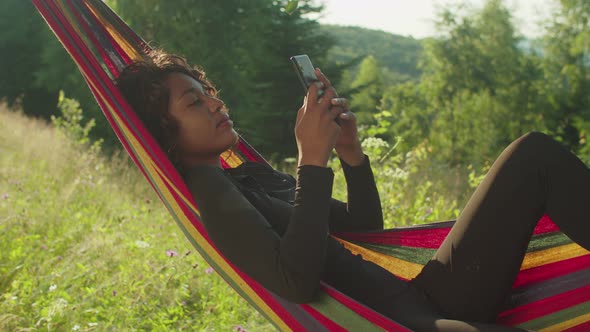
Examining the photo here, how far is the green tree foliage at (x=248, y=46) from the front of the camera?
42.9ft

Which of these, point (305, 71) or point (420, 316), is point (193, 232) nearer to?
point (305, 71)

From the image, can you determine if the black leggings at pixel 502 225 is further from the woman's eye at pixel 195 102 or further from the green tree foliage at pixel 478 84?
the green tree foliage at pixel 478 84

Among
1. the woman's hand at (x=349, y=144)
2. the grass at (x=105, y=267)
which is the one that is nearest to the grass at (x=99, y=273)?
the grass at (x=105, y=267)

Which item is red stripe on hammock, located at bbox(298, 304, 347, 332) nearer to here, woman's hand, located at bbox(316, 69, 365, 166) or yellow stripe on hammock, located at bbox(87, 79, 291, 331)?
yellow stripe on hammock, located at bbox(87, 79, 291, 331)

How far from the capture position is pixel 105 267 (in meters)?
3.03

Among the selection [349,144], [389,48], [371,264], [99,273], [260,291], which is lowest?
[389,48]

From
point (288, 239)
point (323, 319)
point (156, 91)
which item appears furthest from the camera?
point (156, 91)

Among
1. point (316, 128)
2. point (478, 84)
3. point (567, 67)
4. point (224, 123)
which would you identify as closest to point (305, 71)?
point (316, 128)

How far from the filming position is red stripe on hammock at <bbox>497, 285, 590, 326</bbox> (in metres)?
1.54

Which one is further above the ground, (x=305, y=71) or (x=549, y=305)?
(x=305, y=71)

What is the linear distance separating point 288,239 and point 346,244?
535mm

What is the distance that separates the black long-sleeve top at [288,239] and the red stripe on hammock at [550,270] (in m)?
0.37

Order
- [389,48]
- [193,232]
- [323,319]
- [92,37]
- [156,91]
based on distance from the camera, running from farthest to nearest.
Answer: [389,48] → [92,37] → [156,91] → [193,232] → [323,319]

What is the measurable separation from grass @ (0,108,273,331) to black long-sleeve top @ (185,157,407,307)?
1.06 m
